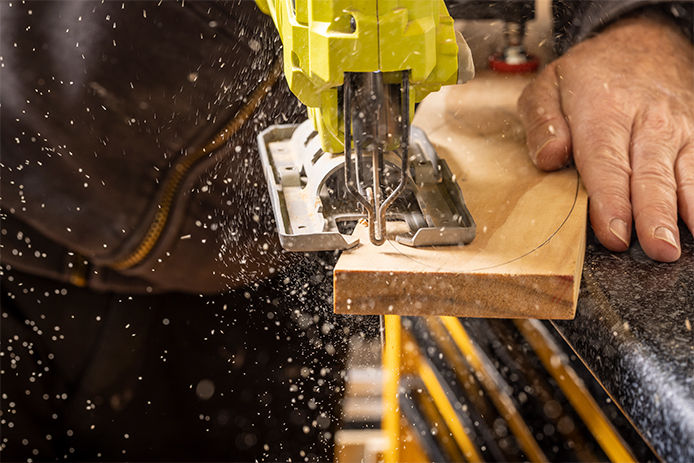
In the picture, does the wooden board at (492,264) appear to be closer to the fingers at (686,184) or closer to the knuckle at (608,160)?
the knuckle at (608,160)

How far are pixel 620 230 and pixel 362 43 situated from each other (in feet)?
1.81

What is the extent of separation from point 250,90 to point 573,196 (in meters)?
0.89

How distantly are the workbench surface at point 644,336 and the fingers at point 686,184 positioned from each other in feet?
0.12

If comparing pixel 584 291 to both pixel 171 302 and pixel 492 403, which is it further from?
pixel 171 302

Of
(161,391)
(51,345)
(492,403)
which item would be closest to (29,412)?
(51,345)

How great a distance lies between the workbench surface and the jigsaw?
21cm

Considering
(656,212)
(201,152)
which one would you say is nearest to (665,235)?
(656,212)

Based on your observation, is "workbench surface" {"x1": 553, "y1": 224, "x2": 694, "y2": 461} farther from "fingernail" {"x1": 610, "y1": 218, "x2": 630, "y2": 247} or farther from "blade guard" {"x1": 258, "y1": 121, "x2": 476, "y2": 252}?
"blade guard" {"x1": 258, "y1": 121, "x2": 476, "y2": 252}

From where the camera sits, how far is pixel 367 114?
0.90 metres

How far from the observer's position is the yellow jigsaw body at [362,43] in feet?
2.71

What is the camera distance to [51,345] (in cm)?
209

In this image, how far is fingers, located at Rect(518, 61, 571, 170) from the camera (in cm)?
130

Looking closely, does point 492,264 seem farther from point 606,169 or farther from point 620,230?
point 606,169

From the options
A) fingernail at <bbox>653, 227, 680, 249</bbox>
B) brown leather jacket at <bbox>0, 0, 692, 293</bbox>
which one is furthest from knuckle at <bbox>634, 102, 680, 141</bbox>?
brown leather jacket at <bbox>0, 0, 692, 293</bbox>
